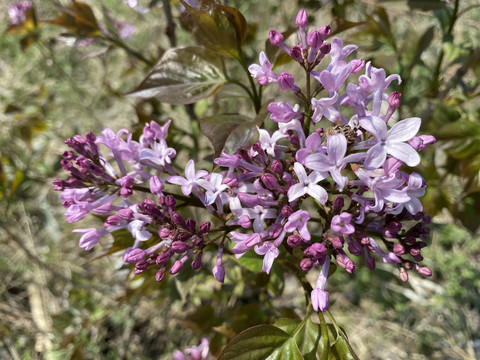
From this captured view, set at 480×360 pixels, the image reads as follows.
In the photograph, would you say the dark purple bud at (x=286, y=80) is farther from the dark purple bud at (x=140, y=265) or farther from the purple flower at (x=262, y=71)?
the dark purple bud at (x=140, y=265)

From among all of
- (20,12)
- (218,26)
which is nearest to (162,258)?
(218,26)

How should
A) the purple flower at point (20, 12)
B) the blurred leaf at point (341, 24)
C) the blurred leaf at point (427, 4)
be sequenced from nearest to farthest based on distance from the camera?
the blurred leaf at point (341, 24)
the blurred leaf at point (427, 4)
the purple flower at point (20, 12)

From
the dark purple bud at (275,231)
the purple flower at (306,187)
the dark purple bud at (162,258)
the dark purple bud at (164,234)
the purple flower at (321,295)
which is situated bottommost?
the purple flower at (321,295)

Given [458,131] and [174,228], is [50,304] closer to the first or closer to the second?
[174,228]

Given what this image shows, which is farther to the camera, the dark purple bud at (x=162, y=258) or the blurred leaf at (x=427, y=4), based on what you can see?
the blurred leaf at (x=427, y=4)

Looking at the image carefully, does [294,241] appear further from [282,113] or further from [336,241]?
[282,113]

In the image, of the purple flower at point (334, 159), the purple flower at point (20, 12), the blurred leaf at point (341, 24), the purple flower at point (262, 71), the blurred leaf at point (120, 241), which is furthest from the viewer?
the purple flower at point (20, 12)

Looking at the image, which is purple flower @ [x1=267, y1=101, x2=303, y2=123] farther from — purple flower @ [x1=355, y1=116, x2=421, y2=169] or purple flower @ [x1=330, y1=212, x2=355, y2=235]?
purple flower @ [x1=330, y1=212, x2=355, y2=235]

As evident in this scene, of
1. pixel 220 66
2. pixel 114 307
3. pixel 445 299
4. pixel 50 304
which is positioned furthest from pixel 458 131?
pixel 50 304

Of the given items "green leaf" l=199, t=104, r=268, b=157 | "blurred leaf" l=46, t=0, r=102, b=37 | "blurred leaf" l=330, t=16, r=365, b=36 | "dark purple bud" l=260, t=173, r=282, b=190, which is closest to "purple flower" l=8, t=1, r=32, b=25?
"blurred leaf" l=46, t=0, r=102, b=37

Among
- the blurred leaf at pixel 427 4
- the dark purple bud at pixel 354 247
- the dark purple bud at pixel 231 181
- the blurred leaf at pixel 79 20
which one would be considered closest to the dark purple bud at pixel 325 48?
the dark purple bud at pixel 231 181
